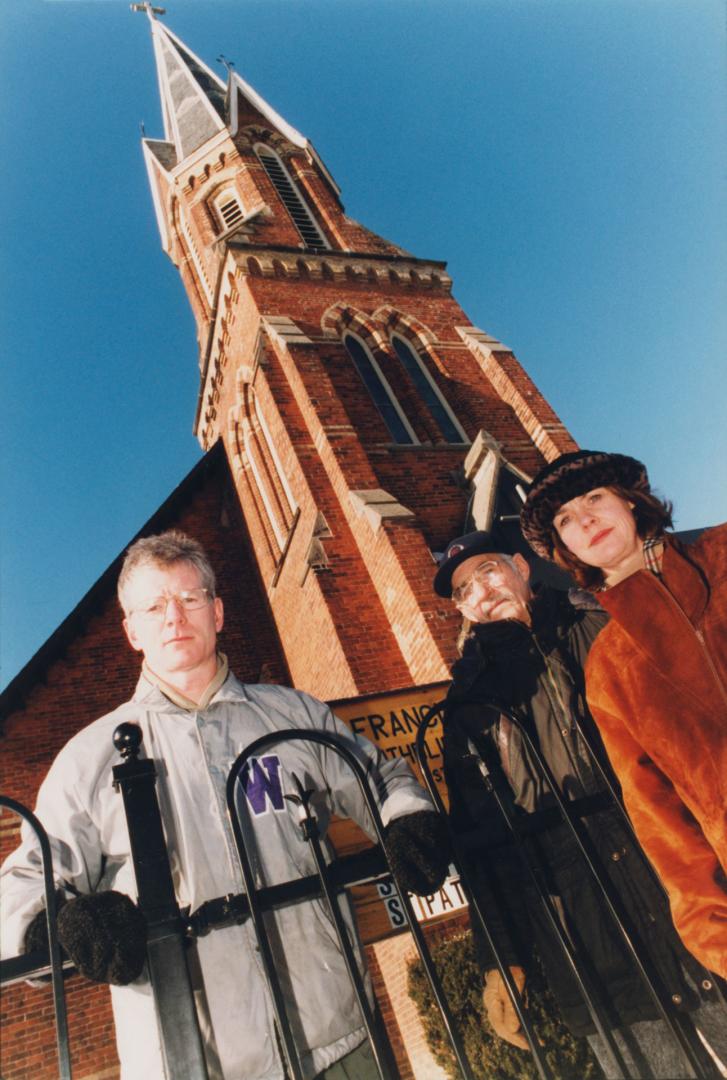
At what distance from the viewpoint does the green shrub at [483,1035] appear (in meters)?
5.14

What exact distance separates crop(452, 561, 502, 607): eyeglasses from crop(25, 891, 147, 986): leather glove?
2.48 m

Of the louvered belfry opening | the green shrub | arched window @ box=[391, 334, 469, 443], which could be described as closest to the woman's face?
the green shrub

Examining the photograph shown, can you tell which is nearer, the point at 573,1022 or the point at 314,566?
the point at 573,1022

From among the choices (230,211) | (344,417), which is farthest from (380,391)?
(230,211)

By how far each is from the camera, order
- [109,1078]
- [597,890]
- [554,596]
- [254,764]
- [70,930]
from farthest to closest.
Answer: [109,1078] < [554,596] < [597,890] < [254,764] < [70,930]

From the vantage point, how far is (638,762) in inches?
84.0

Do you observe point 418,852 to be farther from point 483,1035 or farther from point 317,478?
point 317,478

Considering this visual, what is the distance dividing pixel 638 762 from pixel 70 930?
181 centimetres

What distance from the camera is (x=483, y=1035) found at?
545 centimetres

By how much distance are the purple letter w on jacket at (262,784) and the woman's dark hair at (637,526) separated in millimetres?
1604

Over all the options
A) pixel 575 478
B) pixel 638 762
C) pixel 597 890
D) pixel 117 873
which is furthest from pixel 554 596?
pixel 117 873

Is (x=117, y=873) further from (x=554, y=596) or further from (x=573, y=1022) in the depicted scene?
(x=554, y=596)

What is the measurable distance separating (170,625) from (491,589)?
6.24ft

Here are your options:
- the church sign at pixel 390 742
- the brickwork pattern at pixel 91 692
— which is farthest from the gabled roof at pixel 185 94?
the church sign at pixel 390 742
